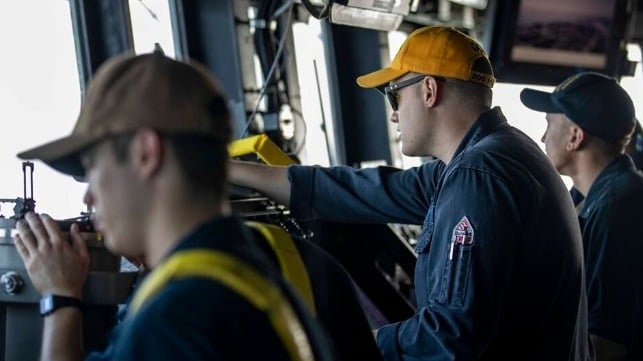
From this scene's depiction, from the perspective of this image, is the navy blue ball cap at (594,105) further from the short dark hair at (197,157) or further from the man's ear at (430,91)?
the short dark hair at (197,157)

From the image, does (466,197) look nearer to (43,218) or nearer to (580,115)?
(43,218)

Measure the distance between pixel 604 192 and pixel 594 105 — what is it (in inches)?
13.6

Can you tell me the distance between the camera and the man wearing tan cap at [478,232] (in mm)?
2025

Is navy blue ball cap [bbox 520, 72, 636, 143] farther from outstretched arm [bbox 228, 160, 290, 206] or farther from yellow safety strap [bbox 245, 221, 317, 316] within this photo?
yellow safety strap [bbox 245, 221, 317, 316]

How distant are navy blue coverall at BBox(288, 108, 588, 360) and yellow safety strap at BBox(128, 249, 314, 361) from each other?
2.94ft

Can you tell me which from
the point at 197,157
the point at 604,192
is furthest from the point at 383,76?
the point at 197,157

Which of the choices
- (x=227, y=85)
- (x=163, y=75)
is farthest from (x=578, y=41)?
(x=163, y=75)

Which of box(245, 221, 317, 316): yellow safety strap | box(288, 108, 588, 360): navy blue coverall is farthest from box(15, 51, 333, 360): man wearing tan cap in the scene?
box(288, 108, 588, 360): navy blue coverall

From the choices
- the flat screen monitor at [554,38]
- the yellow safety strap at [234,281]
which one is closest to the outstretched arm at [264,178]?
the yellow safety strap at [234,281]

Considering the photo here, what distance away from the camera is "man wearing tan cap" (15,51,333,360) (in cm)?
111

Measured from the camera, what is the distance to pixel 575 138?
3131 millimetres

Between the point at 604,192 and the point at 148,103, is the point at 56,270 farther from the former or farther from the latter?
the point at 604,192

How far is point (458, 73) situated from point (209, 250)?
1.27 m

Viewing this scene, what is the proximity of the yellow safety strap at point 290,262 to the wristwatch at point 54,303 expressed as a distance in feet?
1.46
